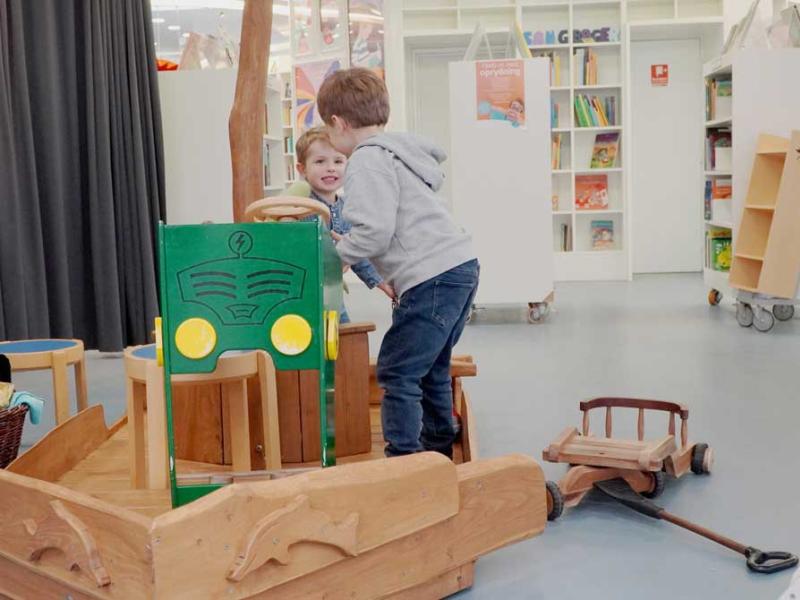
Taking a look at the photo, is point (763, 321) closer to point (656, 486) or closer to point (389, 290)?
point (656, 486)

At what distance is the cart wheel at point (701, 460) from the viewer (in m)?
2.52

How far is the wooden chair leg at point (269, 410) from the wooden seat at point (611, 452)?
0.66 m

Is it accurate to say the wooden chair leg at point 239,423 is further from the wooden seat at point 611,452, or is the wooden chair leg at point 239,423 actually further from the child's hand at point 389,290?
the wooden seat at point 611,452

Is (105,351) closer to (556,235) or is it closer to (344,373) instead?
(344,373)

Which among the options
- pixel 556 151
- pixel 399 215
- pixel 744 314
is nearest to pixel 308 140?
pixel 399 215

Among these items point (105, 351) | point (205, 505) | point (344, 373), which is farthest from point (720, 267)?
point (205, 505)

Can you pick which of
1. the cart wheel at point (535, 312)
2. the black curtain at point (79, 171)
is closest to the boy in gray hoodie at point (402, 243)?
the black curtain at point (79, 171)

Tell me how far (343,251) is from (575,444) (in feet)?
2.50

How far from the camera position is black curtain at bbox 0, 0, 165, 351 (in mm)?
4098

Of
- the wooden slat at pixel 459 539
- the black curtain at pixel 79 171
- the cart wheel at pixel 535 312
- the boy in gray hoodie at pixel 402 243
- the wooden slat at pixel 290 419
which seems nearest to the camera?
the wooden slat at pixel 459 539

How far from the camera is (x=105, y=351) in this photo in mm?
4730

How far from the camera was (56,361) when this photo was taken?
9.78 feet

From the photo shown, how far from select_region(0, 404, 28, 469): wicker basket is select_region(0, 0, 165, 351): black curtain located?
60.3 inches

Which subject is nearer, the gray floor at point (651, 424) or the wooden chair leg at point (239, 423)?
the gray floor at point (651, 424)
